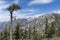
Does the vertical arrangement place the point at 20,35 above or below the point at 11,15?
below

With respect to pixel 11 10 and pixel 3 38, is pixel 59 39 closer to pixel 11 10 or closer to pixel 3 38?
pixel 3 38

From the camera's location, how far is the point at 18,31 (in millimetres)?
67938

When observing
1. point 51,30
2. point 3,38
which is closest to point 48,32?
point 51,30

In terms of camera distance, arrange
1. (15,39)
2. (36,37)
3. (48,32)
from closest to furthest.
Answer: (15,39)
(36,37)
(48,32)

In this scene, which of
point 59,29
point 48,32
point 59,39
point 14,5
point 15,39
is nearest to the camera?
point 14,5

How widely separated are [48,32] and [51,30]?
6.29 feet

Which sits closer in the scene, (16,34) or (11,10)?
(11,10)

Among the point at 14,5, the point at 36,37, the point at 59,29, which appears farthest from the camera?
the point at 59,29

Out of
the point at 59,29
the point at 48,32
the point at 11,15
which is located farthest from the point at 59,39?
the point at 59,29

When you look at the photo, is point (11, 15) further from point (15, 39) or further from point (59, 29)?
point (59, 29)

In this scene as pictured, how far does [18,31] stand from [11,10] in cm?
3669

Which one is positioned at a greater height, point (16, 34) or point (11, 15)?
point (11, 15)

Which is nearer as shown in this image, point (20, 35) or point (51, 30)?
point (20, 35)

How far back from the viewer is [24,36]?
237ft
